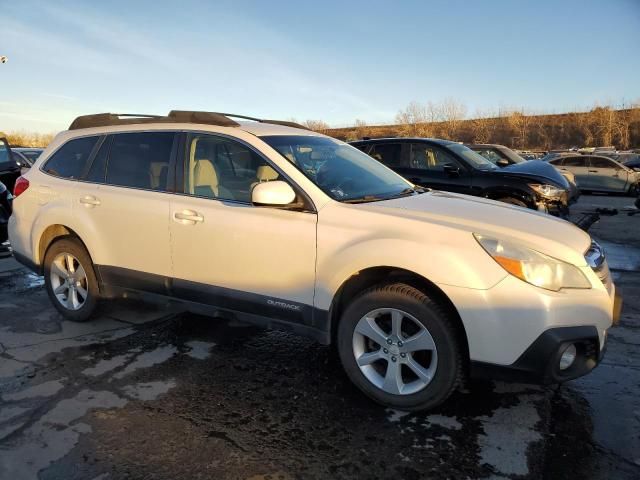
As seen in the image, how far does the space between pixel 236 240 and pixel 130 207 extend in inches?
43.8

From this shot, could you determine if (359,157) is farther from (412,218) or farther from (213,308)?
(213,308)

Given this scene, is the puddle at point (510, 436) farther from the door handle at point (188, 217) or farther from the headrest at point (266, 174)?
the door handle at point (188, 217)

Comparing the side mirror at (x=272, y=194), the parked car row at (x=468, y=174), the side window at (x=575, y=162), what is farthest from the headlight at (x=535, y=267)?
the side window at (x=575, y=162)

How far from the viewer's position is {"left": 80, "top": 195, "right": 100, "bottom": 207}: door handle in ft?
13.7

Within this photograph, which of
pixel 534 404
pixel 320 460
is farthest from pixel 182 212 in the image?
pixel 534 404

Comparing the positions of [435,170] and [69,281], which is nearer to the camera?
[69,281]

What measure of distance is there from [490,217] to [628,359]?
5.65 feet

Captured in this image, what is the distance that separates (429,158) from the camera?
27.5ft

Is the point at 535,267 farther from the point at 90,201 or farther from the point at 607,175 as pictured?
the point at 607,175

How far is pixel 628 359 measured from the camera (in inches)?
146

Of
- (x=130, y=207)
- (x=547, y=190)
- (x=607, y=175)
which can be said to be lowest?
(x=607, y=175)

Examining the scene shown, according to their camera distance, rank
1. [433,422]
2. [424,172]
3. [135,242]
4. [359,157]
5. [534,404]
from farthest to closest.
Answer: [424,172]
[359,157]
[135,242]
[534,404]
[433,422]

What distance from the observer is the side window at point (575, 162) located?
1939 cm

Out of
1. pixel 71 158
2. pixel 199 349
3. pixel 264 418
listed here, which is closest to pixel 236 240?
pixel 199 349
